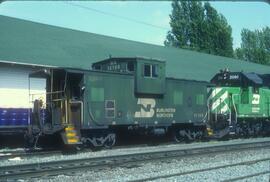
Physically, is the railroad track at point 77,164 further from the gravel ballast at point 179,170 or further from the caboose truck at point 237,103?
the caboose truck at point 237,103

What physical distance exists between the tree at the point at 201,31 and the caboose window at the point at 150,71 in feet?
152

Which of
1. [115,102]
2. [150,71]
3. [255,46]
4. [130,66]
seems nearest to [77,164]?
[115,102]

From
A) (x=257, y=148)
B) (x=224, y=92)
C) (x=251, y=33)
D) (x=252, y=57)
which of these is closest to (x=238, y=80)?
(x=224, y=92)

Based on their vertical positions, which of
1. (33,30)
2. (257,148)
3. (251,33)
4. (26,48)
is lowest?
(257,148)

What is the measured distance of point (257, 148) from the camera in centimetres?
1877

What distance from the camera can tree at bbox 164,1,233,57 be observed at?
6650 cm

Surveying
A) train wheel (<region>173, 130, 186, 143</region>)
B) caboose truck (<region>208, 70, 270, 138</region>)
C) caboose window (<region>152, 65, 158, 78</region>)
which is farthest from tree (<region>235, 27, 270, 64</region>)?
caboose window (<region>152, 65, 158, 78</region>)

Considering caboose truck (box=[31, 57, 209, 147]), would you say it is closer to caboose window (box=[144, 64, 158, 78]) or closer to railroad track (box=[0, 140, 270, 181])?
caboose window (box=[144, 64, 158, 78])

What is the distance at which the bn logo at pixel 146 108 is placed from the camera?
1980cm

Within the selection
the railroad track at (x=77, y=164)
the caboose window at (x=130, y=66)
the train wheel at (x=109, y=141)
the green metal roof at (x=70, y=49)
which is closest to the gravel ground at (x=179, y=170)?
the railroad track at (x=77, y=164)

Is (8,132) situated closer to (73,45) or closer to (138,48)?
(73,45)

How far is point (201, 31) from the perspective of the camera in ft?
219

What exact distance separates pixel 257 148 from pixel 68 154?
788cm

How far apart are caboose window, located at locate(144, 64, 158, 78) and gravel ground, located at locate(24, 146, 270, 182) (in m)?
5.59
